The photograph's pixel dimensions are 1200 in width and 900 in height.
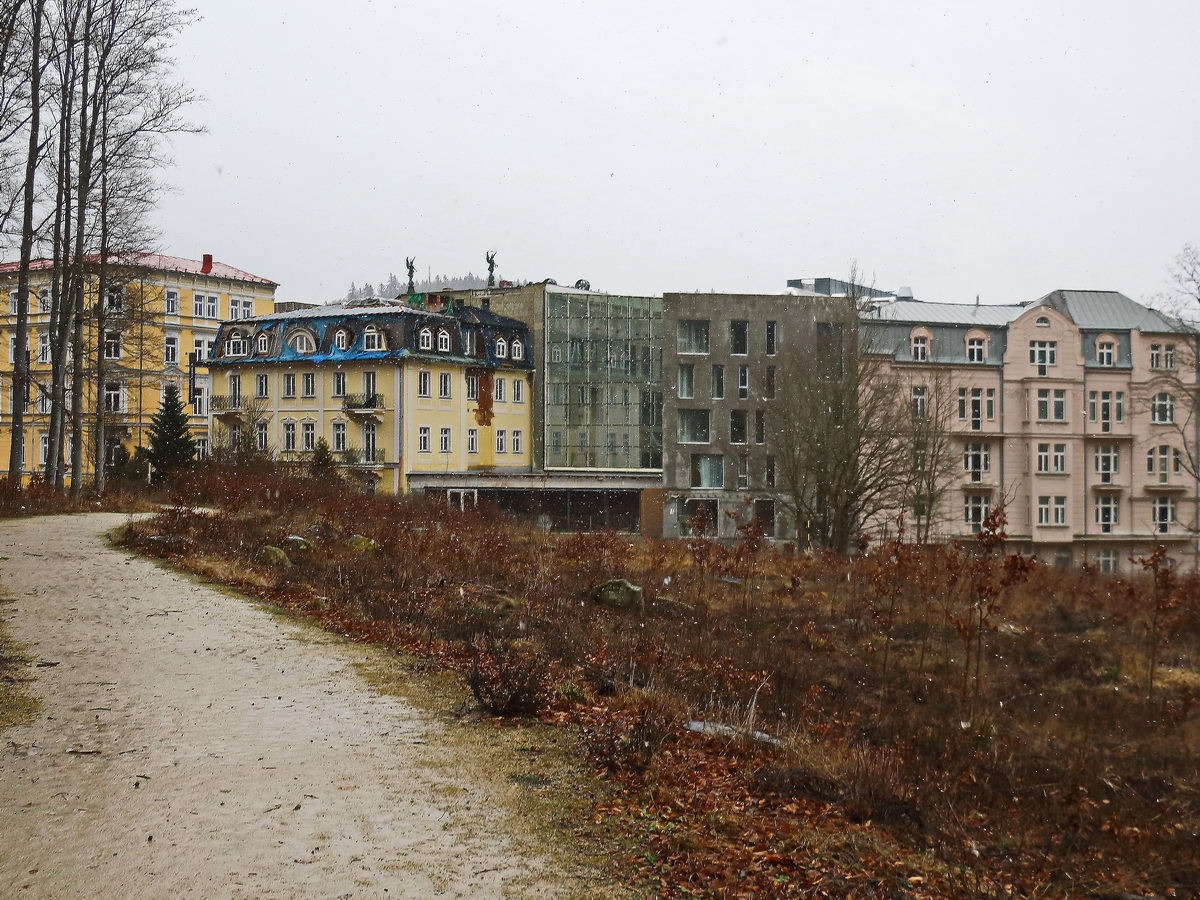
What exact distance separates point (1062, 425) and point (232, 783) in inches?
1720

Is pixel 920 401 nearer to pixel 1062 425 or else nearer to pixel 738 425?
pixel 1062 425

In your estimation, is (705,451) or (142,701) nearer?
(142,701)

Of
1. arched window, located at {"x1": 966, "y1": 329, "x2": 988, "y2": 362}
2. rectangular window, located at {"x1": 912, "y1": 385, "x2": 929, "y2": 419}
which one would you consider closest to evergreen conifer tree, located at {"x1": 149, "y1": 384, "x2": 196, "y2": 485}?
rectangular window, located at {"x1": 912, "y1": 385, "x2": 929, "y2": 419}

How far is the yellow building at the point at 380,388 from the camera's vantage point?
4966 cm

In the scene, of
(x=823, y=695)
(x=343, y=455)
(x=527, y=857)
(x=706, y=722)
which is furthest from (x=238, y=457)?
(x=527, y=857)

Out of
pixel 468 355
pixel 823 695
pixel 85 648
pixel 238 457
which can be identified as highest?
pixel 468 355

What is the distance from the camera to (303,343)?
52188 mm

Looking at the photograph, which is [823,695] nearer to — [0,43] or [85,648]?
[85,648]

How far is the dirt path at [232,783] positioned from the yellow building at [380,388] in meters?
36.0

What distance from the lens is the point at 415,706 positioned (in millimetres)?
9773

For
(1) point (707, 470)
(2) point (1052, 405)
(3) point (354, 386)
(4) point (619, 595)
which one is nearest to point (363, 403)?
(3) point (354, 386)

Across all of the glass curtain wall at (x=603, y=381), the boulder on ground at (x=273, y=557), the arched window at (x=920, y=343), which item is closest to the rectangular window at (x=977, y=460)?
the arched window at (x=920, y=343)

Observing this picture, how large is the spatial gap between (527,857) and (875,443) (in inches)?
1070

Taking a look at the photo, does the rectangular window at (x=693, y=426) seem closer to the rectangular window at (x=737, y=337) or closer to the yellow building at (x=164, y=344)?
the rectangular window at (x=737, y=337)
